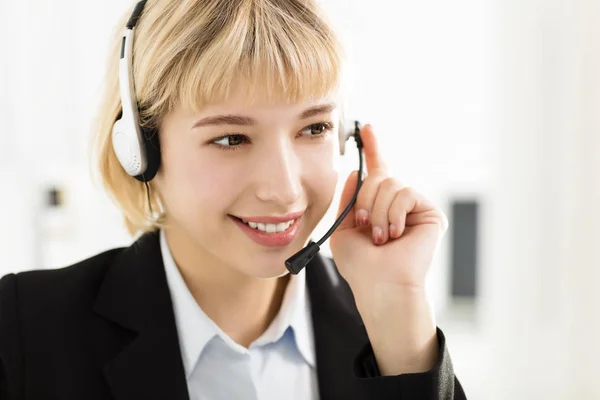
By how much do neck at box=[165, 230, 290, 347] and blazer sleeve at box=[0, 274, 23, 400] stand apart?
0.96ft

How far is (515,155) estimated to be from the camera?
2.48m

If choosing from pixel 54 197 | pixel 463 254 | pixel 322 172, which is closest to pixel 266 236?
pixel 322 172

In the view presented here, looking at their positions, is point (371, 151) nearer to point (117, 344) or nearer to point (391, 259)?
point (391, 259)

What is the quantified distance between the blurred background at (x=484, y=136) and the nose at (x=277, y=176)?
1.40 metres

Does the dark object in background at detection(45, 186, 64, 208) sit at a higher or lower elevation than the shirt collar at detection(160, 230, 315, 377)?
higher

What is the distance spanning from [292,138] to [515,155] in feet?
5.37

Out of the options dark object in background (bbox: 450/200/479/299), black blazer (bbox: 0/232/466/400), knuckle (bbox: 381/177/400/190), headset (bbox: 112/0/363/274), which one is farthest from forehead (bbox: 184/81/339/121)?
dark object in background (bbox: 450/200/479/299)

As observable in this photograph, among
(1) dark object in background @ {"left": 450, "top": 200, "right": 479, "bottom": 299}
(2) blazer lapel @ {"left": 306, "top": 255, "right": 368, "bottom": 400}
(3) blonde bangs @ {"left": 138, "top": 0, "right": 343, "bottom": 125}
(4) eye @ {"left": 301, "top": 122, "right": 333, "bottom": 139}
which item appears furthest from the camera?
(1) dark object in background @ {"left": 450, "top": 200, "right": 479, "bottom": 299}

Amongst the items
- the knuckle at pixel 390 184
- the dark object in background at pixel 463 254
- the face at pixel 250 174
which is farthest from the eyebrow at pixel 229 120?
the dark object in background at pixel 463 254

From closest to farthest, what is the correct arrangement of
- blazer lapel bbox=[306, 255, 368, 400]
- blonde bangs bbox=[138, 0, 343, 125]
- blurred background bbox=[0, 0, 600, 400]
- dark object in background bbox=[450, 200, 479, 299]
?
blonde bangs bbox=[138, 0, 343, 125] < blazer lapel bbox=[306, 255, 368, 400] < blurred background bbox=[0, 0, 600, 400] < dark object in background bbox=[450, 200, 479, 299]

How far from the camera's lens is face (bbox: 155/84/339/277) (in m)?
1.02

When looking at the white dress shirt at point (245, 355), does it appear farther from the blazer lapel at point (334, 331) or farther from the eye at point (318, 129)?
the eye at point (318, 129)

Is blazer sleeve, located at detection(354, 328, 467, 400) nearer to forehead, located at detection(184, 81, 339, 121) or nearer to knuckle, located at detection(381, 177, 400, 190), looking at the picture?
knuckle, located at detection(381, 177, 400, 190)

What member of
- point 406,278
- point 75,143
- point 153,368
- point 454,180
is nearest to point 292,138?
point 406,278
